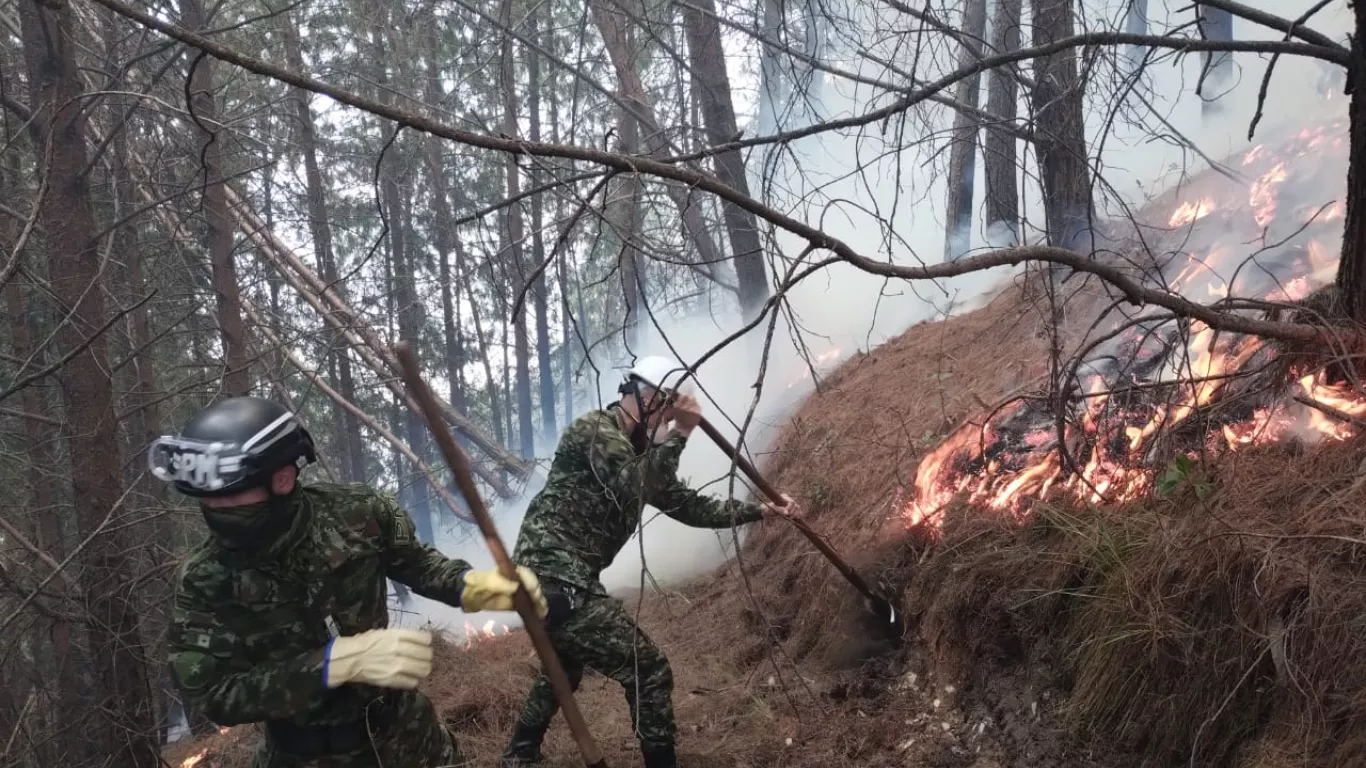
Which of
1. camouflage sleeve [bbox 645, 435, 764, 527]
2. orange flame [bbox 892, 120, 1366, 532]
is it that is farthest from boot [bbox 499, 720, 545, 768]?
orange flame [bbox 892, 120, 1366, 532]

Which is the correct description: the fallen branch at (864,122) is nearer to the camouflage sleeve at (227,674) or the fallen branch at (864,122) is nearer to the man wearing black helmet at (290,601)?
the man wearing black helmet at (290,601)

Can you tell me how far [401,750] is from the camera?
323cm

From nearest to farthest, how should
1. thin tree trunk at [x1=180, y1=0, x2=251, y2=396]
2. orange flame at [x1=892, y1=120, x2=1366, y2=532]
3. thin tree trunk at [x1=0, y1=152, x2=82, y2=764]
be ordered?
orange flame at [x1=892, y1=120, x2=1366, y2=532] → thin tree trunk at [x1=0, y1=152, x2=82, y2=764] → thin tree trunk at [x1=180, y1=0, x2=251, y2=396]

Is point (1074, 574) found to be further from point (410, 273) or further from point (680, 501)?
point (410, 273)

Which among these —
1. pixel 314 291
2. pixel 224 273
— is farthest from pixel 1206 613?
pixel 314 291

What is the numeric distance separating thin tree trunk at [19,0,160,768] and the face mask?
2.51 m

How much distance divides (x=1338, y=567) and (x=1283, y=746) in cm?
67

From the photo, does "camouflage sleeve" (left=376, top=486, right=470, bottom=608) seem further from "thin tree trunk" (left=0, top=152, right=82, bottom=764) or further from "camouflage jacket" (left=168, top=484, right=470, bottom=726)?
"thin tree trunk" (left=0, top=152, right=82, bottom=764)

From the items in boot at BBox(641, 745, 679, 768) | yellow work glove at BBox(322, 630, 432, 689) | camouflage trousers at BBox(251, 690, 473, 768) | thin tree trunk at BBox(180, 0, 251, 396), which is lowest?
boot at BBox(641, 745, 679, 768)

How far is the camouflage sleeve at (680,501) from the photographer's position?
457cm

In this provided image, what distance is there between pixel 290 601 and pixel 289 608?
1.0 inches

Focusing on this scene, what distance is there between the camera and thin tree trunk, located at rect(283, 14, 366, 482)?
34.3 ft

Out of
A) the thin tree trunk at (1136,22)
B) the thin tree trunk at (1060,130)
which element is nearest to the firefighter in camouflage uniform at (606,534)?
the thin tree trunk at (1060,130)

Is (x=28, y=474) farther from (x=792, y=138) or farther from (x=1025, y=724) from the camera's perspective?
(x=1025, y=724)
